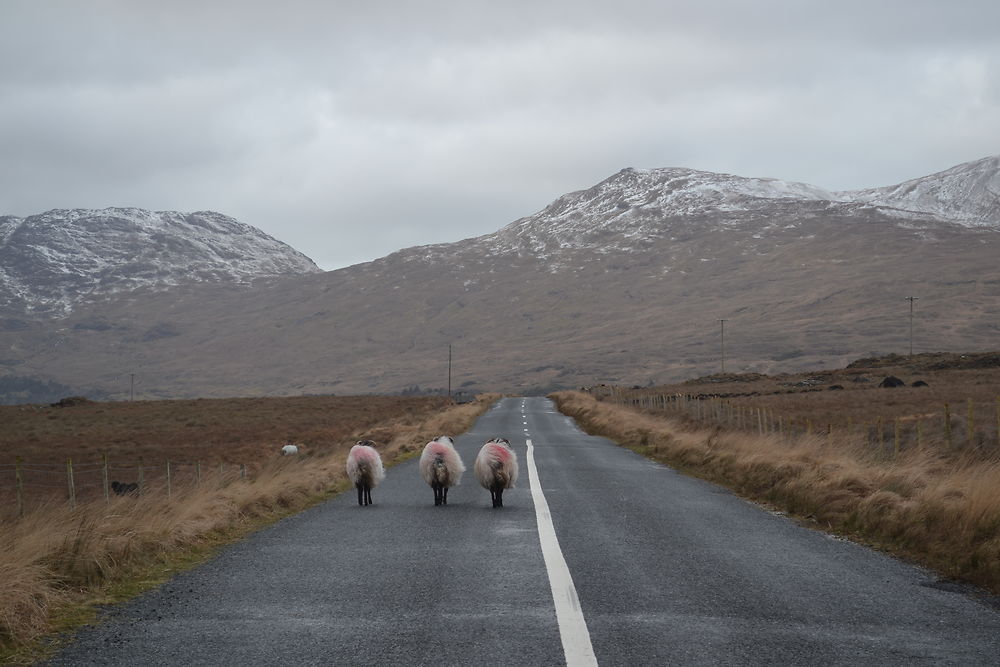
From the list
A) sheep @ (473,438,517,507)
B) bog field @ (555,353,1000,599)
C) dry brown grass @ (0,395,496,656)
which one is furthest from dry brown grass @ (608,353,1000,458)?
dry brown grass @ (0,395,496,656)

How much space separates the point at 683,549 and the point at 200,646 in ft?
18.9

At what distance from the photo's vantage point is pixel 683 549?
10602 mm

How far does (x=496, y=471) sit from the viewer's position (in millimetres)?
15102

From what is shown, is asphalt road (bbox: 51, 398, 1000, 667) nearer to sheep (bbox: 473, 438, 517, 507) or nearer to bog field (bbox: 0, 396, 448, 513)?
sheep (bbox: 473, 438, 517, 507)

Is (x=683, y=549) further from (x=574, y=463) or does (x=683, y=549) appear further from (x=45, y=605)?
(x=574, y=463)

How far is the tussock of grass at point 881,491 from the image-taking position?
10.0 metres

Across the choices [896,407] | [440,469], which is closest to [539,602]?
[440,469]

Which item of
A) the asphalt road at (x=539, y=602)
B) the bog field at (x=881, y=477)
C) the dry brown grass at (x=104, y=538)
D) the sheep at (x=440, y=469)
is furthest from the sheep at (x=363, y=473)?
the bog field at (x=881, y=477)

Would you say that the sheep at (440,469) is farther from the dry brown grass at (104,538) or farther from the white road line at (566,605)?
the white road line at (566,605)

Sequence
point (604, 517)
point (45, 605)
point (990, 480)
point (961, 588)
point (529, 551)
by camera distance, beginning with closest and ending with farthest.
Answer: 1. point (45, 605)
2. point (961, 588)
3. point (529, 551)
4. point (990, 480)
5. point (604, 517)

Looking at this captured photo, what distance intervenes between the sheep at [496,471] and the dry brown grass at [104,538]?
122 inches

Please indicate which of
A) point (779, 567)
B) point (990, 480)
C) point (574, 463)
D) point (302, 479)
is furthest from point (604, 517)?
point (574, 463)

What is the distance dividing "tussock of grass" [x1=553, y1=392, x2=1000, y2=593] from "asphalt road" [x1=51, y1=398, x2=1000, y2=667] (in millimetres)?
587

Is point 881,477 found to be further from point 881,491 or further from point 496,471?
point 496,471
